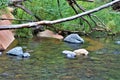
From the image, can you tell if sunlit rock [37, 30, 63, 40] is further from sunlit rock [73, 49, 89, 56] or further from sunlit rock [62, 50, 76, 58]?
sunlit rock [62, 50, 76, 58]

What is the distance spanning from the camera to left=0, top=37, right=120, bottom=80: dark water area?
5.01 meters

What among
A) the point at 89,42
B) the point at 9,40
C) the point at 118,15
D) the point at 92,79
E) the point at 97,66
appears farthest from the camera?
the point at 118,15

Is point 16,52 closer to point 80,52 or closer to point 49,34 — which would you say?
point 80,52

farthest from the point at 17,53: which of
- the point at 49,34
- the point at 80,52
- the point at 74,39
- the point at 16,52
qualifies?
the point at 49,34

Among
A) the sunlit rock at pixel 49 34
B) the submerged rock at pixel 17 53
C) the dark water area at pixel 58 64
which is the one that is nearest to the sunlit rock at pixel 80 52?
the dark water area at pixel 58 64

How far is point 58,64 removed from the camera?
5707mm

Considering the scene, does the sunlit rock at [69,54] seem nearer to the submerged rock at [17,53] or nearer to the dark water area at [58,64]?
the dark water area at [58,64]

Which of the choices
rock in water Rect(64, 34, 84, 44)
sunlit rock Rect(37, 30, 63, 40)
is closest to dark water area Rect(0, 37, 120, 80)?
rock in water Rect(64, 34, 84, 44)

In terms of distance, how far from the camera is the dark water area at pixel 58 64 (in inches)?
197

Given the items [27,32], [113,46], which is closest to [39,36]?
[27,32]

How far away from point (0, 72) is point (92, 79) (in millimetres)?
1290

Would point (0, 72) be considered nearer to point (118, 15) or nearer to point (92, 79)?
point (92, 79)

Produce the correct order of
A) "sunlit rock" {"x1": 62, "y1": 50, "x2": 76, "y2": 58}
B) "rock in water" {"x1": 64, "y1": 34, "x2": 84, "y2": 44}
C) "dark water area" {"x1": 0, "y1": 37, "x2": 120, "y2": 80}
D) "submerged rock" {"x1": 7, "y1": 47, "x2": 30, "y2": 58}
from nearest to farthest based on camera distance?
"dark water area" {"x1": 0, "y1": 37, "x2": 120, "y2": 80}, "submerged rock" {"x1": 7, "y1": 47, "x2": 30, "y2": 58}, "sunlit rock" {"x1": 62, "y1": 50, "x2": 76, "y2": 58}, "rock in water" {"x1": 64, "y1": 34, "x2": 84, "y2": 44}

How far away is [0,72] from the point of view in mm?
5023
